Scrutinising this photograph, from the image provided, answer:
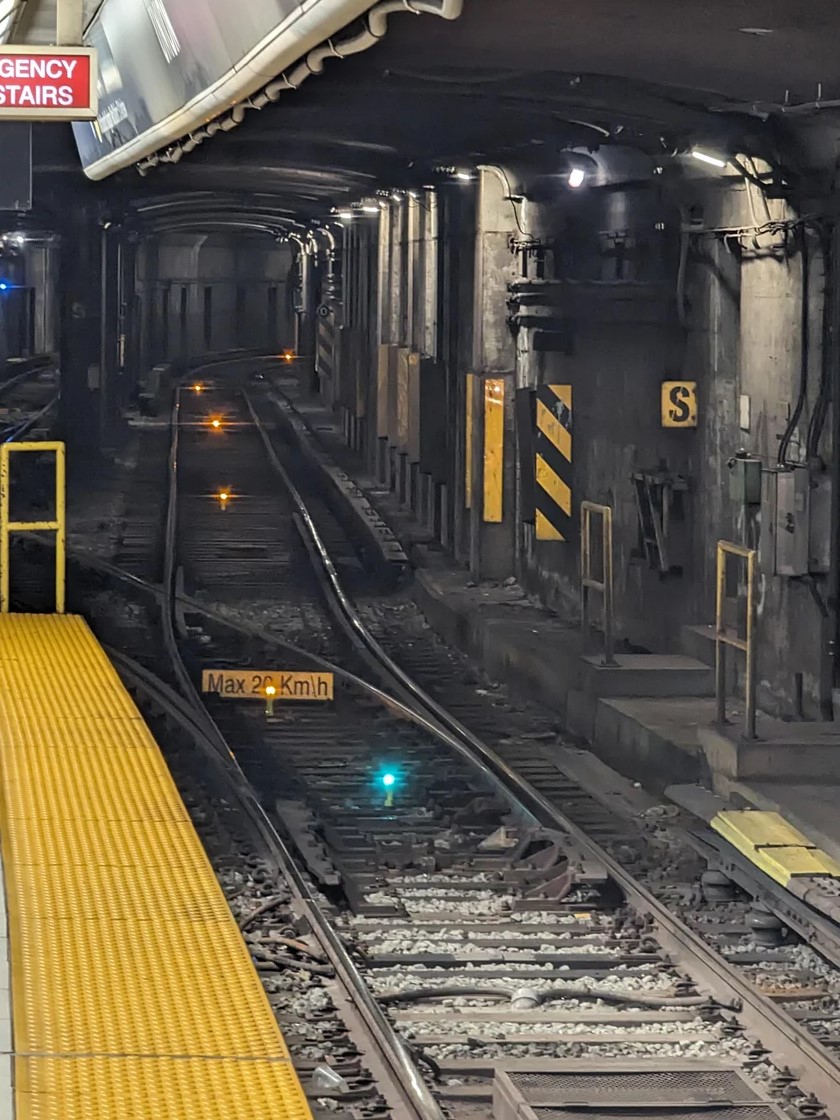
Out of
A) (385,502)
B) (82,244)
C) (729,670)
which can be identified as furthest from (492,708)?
(82,244)

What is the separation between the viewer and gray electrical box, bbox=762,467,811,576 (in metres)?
10.3

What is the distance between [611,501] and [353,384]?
17227 millimetres

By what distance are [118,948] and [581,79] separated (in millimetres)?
5825

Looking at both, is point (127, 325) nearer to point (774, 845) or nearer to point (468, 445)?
point (468, 445)

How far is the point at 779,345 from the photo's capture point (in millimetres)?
11055

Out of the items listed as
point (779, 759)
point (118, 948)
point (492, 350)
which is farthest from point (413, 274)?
point (118, 948)

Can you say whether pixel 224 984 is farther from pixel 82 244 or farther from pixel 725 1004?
pixel 82 244

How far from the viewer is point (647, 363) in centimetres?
1391

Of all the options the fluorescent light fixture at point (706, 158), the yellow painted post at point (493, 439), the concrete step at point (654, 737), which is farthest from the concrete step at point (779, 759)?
the yellow painted post at point (493, 439)

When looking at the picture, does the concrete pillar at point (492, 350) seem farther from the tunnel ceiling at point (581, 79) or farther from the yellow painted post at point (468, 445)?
the tunnel ceiling at point (581, 79)

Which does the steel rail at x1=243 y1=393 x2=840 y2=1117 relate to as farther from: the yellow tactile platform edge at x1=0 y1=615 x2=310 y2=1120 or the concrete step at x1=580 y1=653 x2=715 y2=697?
the yellow tactile platform edge at x1=0 y1=615 x2=310 y2=1120

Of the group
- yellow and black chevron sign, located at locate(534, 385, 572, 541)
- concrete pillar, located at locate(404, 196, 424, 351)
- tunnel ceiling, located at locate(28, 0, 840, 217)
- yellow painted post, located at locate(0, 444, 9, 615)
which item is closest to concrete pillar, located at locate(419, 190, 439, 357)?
concrete pillar, located at locate(404, 196, 424, 351)

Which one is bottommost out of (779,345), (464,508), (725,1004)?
(725,1004)

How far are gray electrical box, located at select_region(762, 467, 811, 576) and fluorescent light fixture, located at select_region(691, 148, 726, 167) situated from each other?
1.95 metres
